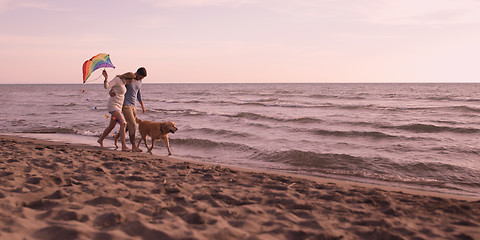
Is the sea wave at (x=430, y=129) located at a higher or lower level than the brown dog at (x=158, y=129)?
lower

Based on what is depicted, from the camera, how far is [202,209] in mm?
3543

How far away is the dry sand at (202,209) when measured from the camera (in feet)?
9.56

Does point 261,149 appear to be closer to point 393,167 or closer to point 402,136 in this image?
point 393,167

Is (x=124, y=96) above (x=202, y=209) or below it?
above

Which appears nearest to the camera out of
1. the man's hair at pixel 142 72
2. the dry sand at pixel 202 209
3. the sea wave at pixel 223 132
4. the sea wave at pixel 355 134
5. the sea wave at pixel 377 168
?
the dry sand at pixel 202 209

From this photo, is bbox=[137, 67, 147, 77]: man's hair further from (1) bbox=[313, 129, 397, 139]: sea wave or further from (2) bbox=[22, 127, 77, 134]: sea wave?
(1) bbox=[313, 129, 397, 139]: sea wave

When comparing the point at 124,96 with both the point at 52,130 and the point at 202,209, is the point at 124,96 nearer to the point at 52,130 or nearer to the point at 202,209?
the point at 202,209

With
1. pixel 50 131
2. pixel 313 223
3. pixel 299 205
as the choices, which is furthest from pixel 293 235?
pixel 50 131

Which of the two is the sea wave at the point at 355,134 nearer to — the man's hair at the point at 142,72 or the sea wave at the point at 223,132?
the sea wave at the point at 223,132

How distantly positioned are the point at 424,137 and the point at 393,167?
4.66 metres

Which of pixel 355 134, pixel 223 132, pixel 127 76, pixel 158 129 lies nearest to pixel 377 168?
pixel 355 134

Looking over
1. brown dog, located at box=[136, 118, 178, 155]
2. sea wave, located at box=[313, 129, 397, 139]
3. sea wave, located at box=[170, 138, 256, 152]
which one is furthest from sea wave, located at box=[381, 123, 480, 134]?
brown dog, located at box=[136, 118, 178, 155]

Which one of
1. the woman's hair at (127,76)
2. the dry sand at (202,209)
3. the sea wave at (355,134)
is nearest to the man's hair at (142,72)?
the woman's hair at (127,76)

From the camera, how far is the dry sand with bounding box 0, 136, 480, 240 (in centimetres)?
291
